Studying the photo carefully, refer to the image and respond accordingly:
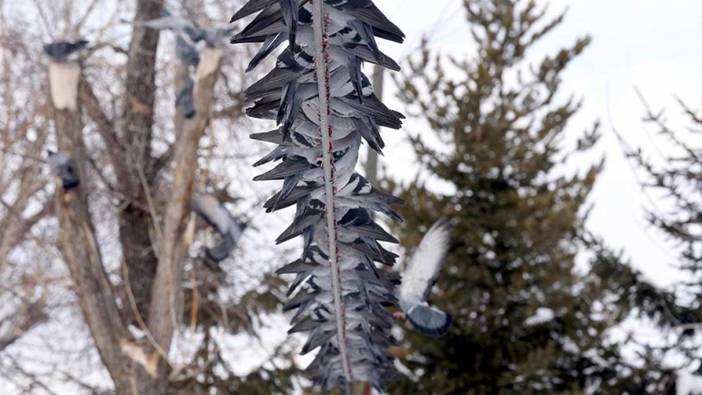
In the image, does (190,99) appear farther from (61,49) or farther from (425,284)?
(425,284)

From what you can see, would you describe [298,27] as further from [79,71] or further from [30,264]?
[30,264]

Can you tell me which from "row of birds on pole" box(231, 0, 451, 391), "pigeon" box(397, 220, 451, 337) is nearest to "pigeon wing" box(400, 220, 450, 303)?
"pigeon" box(397, 220, 451, 337)

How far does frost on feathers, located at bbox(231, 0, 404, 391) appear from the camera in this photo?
2.33 ft

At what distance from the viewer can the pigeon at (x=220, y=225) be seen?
5.37 m

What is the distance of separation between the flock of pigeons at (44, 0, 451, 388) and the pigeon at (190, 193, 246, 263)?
13.5 feet

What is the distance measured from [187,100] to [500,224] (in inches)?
112

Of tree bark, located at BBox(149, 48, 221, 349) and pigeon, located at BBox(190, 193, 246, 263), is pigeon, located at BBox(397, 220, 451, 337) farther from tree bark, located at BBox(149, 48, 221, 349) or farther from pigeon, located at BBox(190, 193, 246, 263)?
tree bark, located at BBox(149, 48, 221, 349)

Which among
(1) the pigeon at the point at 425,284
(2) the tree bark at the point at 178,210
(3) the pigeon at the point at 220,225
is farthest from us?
(2) the tree bark at the point at 178,210

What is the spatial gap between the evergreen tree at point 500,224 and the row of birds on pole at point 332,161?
19.5 feet

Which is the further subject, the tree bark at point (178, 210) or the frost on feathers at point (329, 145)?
the tree bark at point (178, 210)

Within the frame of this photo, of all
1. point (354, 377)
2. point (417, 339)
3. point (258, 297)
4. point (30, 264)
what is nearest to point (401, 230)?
point (417, 339)

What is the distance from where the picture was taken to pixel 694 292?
14.3 feet

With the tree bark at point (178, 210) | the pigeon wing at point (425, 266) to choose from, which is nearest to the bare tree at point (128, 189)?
the tree bark at point (178, 210)

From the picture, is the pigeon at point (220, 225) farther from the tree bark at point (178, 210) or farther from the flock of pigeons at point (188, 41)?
the flock of pigeons at point (188, 41)
